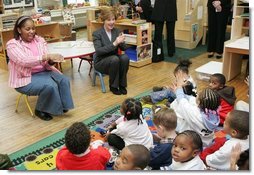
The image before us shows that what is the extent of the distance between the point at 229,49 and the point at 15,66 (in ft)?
6.93

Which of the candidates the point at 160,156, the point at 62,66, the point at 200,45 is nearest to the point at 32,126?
the point at 160,156

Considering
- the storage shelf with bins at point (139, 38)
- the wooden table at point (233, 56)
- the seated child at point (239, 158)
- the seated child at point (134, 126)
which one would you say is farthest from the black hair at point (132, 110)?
the storage shelf with bins at point (139, 38)

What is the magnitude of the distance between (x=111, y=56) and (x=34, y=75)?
83 centimetres

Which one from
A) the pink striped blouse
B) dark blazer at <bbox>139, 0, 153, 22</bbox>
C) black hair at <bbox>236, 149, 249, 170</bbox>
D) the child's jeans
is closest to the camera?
black hair at <bbox>236, 149, 249, 170</bbox>

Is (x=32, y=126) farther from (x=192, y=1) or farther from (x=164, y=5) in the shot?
(x=192, y=1)

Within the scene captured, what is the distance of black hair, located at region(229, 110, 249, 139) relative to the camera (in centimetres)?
142

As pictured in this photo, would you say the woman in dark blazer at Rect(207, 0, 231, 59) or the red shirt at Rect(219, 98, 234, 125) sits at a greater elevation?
the woman in dark blazer at Rect(207, 0, 231, 59)

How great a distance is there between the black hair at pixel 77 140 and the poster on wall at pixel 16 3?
16.1 ft

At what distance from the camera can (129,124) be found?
1891 millimetres

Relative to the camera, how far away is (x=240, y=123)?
146 centimetres

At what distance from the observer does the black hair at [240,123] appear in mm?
1421

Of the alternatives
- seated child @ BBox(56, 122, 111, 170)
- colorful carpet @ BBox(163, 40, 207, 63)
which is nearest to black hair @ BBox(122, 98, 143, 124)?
seated child @ BBox(56, 122, 111, 170)

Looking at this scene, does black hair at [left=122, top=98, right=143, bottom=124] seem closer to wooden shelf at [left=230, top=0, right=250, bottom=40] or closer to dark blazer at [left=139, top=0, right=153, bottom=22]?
wooden shelf at [left=230, top=0, right=250, bottom=40]

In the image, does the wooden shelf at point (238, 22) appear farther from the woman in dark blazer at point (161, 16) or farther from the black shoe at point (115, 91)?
the black shoe at point (115, 91)
